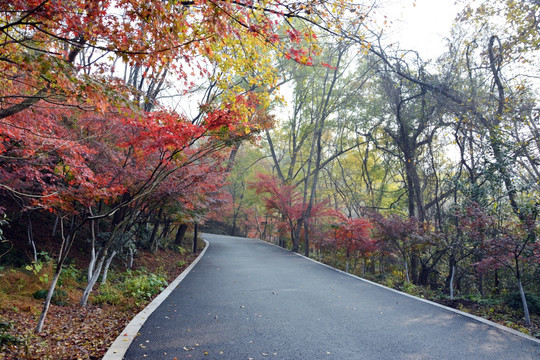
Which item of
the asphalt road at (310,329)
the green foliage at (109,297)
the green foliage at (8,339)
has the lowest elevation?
the green foliage at (109,297)

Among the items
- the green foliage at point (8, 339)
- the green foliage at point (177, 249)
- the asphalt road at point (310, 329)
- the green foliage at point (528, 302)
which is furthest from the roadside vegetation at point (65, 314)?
the green foliage at point (177, 249)

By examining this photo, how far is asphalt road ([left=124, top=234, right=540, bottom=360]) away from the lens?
3180 millimetres

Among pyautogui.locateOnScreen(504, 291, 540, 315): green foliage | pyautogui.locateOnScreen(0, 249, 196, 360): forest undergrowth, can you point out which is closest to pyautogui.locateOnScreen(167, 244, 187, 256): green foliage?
pyautogui.locateOnScreen(0, 249, 196, 360): forest undergrowth

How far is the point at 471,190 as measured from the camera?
8.40 metres

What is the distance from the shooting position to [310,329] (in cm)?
390

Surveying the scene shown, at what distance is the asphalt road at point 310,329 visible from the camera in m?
3.18

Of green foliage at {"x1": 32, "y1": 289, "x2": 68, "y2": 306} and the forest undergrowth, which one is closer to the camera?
the forest undergrowth

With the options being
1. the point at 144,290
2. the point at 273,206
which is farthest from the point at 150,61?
the point at 273,206

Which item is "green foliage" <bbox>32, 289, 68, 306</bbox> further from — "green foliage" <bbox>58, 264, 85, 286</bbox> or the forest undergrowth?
"green foliage" <bbox>58, 264, 85, 286</bbox>

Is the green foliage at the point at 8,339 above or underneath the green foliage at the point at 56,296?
above

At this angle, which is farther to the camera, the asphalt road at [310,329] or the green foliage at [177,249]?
the green foliage at [177,249]

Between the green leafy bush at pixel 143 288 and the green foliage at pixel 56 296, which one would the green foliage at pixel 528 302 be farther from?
the green foliage at pixel 56 296

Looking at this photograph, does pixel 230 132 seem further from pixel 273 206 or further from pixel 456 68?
pixel 273 206

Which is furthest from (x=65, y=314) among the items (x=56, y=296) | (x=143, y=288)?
(x=143, y=288)
